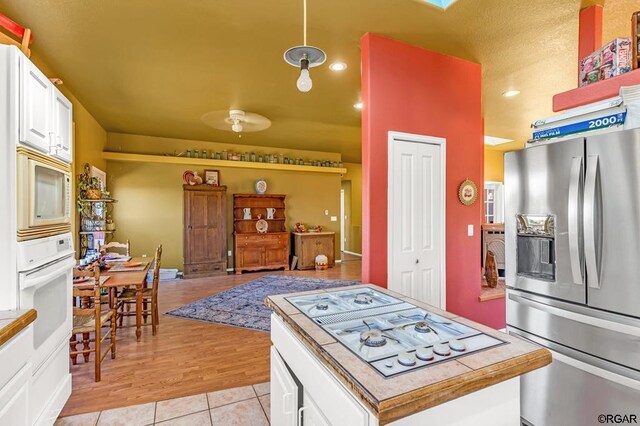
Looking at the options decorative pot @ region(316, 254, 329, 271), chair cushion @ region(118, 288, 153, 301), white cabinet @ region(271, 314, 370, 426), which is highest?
white cabinet @ region(271, 314, 370, 426)

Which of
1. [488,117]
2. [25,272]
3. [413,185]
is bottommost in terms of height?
[25,272]

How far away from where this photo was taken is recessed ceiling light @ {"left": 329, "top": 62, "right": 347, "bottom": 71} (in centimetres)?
317

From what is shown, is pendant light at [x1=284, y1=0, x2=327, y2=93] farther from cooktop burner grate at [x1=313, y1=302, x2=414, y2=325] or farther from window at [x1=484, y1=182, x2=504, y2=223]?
window at [x1=484, y1=182, x2=504, y2=223]

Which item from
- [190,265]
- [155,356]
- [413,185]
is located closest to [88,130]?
[190,265]

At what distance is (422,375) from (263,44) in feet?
9.54

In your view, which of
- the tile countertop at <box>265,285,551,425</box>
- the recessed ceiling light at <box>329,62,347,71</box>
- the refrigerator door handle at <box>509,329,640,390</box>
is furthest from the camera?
the recessed ceiling light at <box>329,62,347,71</box>

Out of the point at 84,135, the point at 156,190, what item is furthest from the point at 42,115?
the point at 156,190

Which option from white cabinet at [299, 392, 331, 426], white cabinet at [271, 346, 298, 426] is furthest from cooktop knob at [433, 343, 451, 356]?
white cabinet at [271, 346, 298, 426]

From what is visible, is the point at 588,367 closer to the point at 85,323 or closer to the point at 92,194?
the point at 85,323

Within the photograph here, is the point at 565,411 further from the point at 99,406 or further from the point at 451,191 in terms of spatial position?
the point at 99,406

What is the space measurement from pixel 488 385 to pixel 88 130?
19.5 ft

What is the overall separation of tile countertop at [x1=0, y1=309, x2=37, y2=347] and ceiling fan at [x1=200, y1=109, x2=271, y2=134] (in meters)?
3.13

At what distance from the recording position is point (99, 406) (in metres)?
2.17

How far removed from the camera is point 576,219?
168 centimetres
